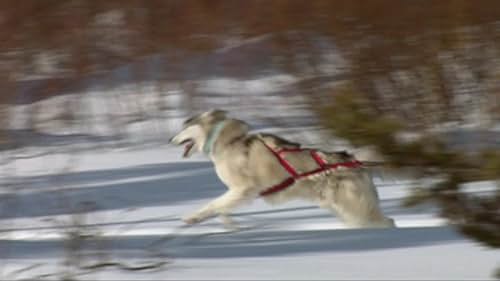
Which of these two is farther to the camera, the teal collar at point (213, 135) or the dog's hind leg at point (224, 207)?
the teal collar at point (213, 135)

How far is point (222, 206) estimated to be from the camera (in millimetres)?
9711

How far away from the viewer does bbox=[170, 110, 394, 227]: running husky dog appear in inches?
370

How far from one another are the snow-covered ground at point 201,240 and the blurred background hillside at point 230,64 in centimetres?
211

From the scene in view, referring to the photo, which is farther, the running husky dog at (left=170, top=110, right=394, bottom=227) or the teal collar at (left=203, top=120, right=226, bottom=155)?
the teal collar at (left=203, top=120, right=226, bottom=155)

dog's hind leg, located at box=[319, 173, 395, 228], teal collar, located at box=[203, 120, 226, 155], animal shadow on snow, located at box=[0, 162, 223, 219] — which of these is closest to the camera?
dog's hind leg, located at box=[319, 173, 395, 228]

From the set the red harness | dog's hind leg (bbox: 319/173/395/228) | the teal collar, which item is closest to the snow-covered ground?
dog's hind leg (bbox: 319/173/395/228)

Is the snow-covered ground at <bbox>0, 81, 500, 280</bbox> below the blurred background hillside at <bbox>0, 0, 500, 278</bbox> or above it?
above

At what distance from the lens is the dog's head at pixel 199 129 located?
393 inches

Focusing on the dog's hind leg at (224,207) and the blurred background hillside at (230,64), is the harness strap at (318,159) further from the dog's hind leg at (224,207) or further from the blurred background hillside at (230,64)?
the blurred background hillside at (230,64)

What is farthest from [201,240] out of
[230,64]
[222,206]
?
[230,64]

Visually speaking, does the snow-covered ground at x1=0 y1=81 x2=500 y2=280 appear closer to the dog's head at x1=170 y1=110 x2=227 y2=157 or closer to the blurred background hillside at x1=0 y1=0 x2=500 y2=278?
the dog's head at x1=170 y1=110 x2=227 y2=157

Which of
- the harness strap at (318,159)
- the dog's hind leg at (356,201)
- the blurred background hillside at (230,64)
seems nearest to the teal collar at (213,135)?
the harness strap at (318,159)

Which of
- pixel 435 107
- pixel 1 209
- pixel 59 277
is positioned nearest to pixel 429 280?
pixel 59 277

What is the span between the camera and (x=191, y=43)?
20.8 metres
